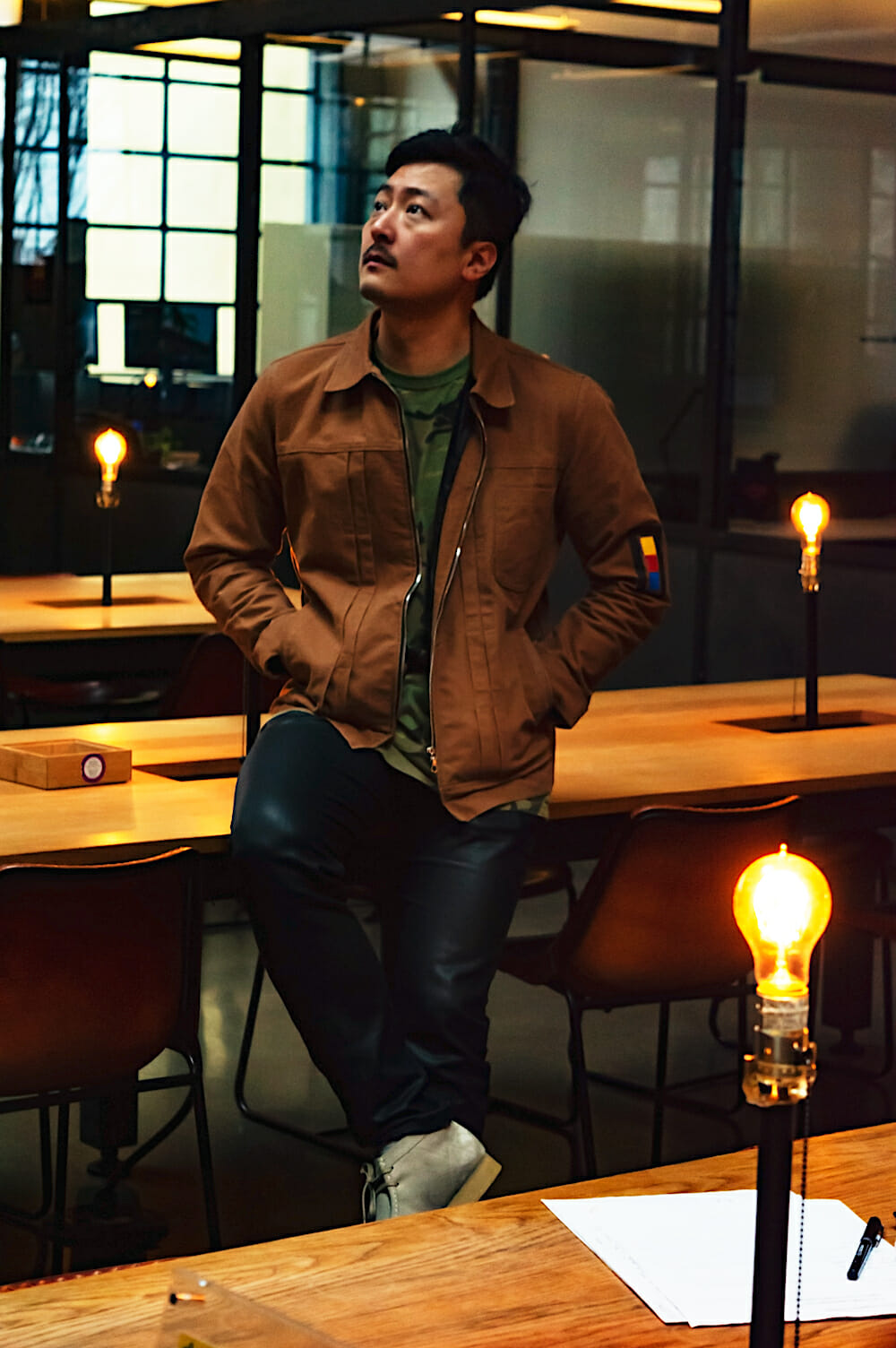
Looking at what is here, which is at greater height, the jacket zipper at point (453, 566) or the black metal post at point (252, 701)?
the jacket zipper at point (453, 566)

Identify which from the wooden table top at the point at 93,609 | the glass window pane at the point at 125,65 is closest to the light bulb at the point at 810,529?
the wooden table top at the point at 93,609

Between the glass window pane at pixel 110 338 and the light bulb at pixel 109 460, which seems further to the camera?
the glass window pane at pixel 110 338

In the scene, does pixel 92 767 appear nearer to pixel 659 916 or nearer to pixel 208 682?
pixel 659 916

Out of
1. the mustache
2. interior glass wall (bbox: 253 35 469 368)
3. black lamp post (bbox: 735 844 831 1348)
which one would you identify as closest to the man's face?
the mustache

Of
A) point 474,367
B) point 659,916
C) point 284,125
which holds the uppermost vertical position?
point 284,125

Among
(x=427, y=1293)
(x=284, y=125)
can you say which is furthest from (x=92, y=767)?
(x=284, y=125)

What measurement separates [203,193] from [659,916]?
5987mm

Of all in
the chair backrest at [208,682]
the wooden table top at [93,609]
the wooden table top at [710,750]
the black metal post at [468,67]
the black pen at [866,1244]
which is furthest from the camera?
the black metal post at [468,67]

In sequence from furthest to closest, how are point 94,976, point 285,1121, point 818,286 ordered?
point 818,286 < point 285,1121 < point 94,976

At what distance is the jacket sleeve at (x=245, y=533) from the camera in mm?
2982

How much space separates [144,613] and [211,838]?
2.72 metres

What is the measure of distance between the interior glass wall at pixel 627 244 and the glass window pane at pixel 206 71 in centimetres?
177

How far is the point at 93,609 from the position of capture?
5496mm

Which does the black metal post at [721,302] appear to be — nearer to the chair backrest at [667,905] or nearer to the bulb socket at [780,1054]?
the chair backrest at [667,905]
